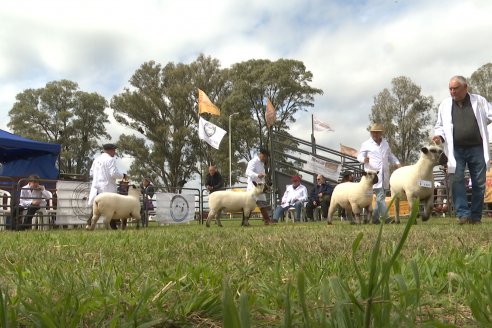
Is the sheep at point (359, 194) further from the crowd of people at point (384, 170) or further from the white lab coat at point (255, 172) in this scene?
the white lab coat at point (255, 172)

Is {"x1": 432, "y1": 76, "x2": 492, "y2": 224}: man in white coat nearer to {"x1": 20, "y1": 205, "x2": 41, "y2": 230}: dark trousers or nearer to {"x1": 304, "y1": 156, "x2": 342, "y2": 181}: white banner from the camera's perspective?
{"x1": 304, "y1": 156, "x2": 342, "y2": 181}: white banner

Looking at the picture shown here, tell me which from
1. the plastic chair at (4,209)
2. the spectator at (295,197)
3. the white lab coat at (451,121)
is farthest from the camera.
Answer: the spectator at (295,197)

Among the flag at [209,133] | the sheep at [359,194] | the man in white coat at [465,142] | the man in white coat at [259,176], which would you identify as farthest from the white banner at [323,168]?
the man in white coat at [465,142]

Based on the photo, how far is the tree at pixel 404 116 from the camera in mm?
42031

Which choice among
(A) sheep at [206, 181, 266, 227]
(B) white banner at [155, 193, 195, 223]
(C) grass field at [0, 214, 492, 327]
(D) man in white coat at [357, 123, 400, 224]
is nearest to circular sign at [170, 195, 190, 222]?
(B) white banner at [155, 193, 195, 223]

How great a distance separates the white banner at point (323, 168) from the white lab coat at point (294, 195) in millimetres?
913

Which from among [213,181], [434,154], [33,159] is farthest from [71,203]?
[434,154]

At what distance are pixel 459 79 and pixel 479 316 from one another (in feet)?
24.2

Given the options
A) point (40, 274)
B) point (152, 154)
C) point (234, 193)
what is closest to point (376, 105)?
point (152, 154)

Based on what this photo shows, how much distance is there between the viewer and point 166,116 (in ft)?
147

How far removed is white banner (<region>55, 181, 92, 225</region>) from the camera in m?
14.2

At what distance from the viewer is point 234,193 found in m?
13.8

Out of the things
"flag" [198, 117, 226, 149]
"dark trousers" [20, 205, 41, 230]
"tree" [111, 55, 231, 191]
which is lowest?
"dark trousers" [20, 205, 41, 230]

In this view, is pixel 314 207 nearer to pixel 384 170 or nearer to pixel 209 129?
pixel 384 170
